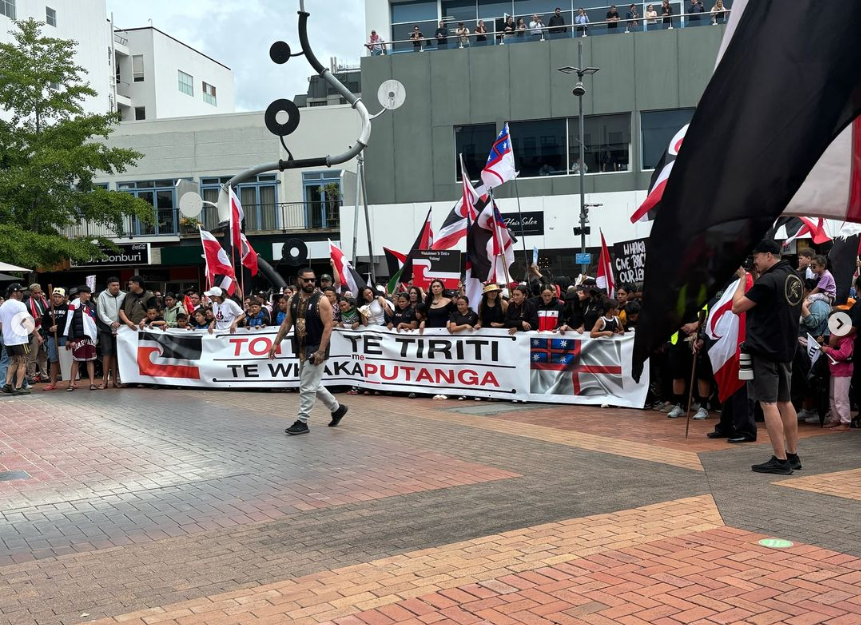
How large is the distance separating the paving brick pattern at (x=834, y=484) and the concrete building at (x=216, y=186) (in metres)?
30.8

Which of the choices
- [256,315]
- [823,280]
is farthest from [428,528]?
[256,315]

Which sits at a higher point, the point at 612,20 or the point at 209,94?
the point at 209,94

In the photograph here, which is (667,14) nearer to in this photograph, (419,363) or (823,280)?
(419,363)

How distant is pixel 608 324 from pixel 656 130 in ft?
70.6

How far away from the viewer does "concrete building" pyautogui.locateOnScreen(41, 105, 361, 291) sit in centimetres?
3934

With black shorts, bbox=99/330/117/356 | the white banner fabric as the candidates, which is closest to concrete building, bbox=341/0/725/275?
the white banner fabric

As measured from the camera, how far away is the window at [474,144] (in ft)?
113

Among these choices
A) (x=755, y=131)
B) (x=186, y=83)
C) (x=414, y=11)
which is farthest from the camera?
(x=186, y=83)

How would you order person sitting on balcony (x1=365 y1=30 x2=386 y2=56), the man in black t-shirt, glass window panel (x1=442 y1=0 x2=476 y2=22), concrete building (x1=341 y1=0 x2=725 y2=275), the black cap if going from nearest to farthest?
the black cap
the man in black t-shirt
concrete building (x1=341 y1=0 x2=725 y2=275)
person sitting on balcony (x1=365 y1=30 x2=386 y2=56)
glass window panel (x1=442 y1=0 x2=476 y2=22)

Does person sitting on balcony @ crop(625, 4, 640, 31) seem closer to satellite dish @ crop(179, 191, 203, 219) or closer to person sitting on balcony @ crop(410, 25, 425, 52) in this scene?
person sitting on balcony @ crop(410, 25, 425, 52)

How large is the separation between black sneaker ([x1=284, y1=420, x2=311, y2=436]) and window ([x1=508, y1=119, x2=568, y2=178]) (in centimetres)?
2439

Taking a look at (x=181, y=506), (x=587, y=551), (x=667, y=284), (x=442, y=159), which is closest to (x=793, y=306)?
(x=587, y=551)

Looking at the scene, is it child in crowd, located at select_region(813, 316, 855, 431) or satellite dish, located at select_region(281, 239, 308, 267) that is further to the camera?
satellite dish, located at select_region(281, 239, 308, 267)

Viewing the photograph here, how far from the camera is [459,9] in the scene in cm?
3681
